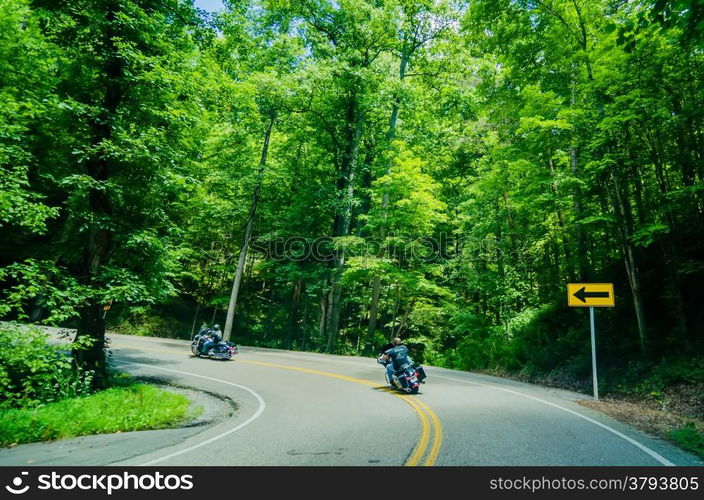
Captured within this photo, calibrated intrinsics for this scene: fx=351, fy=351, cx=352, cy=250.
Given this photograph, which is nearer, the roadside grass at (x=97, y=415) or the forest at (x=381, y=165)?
the roadside grass at (x=97, y=415)

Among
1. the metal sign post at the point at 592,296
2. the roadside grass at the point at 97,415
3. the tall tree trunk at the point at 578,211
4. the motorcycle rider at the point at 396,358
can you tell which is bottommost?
the roadside grass at the point at 97,415

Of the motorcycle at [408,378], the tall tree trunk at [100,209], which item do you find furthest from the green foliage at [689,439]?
the tall tree trunk at [100,209]

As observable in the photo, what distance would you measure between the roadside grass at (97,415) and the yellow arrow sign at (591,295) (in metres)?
11.0

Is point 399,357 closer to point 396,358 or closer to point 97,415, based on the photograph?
point 396,358

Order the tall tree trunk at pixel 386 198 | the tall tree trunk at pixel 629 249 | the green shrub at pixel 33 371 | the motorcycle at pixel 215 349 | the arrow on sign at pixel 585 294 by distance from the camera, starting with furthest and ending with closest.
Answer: the tall tree trunk at pixel 386 198, the motorcycle at pixel 215 349, the tall tree trunk at pixel 629 249, the arrow on sign at pixel 585 294, the green shrub at pixel 33 371

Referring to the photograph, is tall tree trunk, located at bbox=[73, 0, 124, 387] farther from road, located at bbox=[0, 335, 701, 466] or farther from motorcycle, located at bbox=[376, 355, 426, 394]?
motorcycle, located at bbox=[376, 355, 426, 394]

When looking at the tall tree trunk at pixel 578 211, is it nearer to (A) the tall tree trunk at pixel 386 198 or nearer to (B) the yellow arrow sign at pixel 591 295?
(B) the yellow arrow sign at pixel 591 295

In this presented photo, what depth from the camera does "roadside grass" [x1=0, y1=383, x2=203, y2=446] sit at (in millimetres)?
6535

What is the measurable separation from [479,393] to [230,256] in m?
23.9

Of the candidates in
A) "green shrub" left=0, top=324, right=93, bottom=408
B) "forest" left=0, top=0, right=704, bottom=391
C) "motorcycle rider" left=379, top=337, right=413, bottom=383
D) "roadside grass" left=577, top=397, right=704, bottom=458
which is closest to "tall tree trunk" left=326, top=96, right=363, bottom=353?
"forest" left=0, top=0, right=704, bottom=391

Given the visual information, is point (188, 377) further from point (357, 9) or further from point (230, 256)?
point (357, 9)

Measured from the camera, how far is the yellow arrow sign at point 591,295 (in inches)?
398

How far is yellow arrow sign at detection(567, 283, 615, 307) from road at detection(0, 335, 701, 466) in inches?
110

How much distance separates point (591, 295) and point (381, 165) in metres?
17.6
